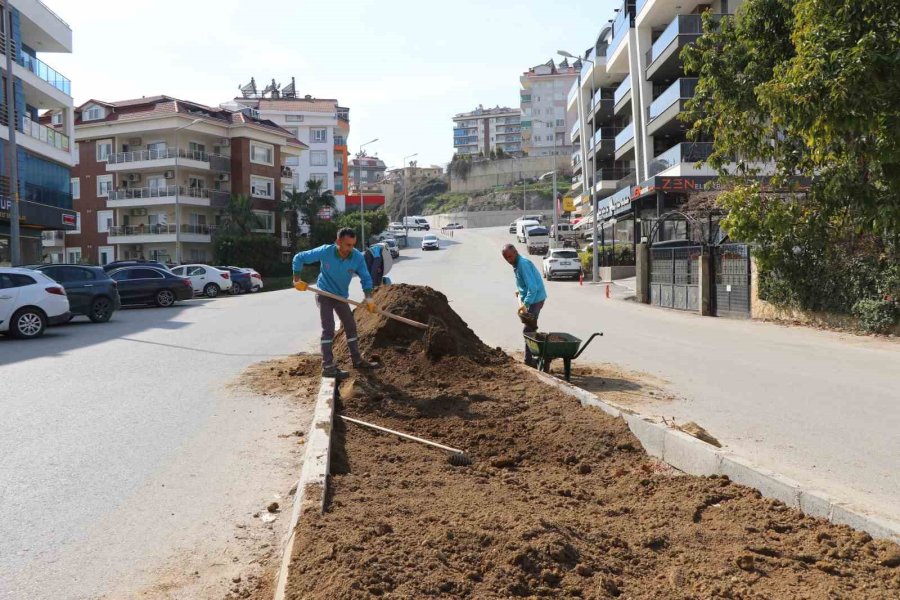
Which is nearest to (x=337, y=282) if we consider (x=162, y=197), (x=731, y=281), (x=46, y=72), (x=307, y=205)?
(x=731, y=281)

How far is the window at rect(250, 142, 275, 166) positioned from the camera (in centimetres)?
6050

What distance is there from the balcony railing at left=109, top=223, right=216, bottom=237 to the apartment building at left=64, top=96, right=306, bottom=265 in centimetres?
8

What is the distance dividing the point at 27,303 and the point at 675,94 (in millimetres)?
30050

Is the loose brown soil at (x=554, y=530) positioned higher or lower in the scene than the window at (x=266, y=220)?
lower

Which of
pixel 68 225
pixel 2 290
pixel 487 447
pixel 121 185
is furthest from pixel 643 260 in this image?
pixel 121 185

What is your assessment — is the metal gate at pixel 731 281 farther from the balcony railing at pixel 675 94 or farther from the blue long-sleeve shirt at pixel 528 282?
the balcony railing at pixel 675 94

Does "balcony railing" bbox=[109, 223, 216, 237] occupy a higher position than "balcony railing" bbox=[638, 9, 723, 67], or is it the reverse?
"balcony railing" bbox=[638, 9, 723, 67]

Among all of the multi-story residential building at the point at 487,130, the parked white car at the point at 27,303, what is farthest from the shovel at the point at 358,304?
the multi-story residential building at the point at 487,130

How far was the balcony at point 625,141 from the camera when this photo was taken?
4825 centimetres

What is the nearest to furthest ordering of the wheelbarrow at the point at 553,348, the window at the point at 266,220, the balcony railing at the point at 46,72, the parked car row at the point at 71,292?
the wheelbarrow at the point at 553,348, the parked car row at the point at 71,292, the balcony railing at the point at 46,72, the window at the point at 266,220

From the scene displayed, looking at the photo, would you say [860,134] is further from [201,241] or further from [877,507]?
[201,241]

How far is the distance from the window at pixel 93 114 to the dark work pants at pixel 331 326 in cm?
5753

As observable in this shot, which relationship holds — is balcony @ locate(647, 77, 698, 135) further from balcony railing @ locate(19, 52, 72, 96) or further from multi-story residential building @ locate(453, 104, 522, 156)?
multi-story residential building @ locate(453, 104, 522, 156)

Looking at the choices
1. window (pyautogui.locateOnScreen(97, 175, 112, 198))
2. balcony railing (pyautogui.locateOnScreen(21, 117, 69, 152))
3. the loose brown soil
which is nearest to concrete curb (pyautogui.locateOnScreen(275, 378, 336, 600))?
the loose brown soil
